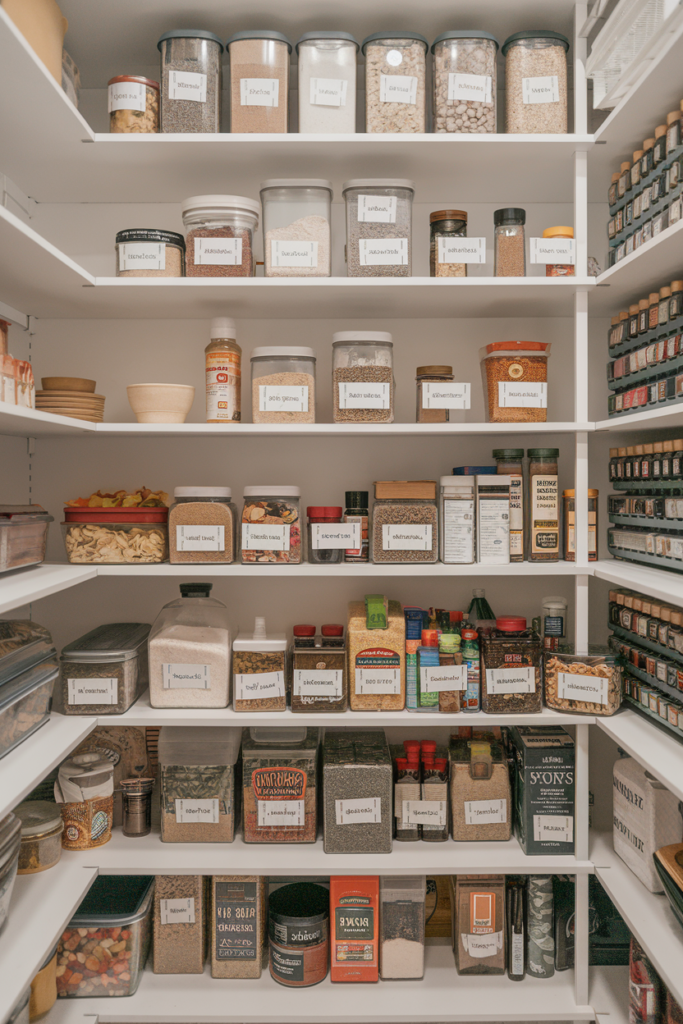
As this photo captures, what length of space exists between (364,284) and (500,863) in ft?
4.99

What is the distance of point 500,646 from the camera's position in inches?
69.5

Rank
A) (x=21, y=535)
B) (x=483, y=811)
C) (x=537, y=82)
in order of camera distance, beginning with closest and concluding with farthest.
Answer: (x=21, y=535), (x=537, y=82), (x=483, y=811)

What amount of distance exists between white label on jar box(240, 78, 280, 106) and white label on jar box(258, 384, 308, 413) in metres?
0.70

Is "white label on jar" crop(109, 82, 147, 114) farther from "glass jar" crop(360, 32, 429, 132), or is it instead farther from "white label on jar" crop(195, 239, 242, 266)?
"glass jar" crop(360, 32, 429, 132)

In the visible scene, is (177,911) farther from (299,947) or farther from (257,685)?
(257,685)

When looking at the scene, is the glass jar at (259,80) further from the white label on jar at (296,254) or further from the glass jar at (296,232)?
the white label on jar at (296,254)

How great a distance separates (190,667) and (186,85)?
1.48m

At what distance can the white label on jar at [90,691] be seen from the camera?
5.80 feet

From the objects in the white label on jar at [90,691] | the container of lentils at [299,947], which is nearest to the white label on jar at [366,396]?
the white label on jar at [90,691]

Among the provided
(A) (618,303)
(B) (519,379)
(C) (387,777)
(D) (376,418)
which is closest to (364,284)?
(D) (376,418)

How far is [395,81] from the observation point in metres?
1.69

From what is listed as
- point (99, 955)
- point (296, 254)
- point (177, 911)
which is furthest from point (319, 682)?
point (296, 254)

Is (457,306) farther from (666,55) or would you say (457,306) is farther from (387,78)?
(666,55)

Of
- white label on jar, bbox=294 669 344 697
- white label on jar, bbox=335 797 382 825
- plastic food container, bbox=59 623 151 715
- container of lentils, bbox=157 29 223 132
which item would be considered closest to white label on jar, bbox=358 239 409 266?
container of lentils, bbox=157 29 223 132
